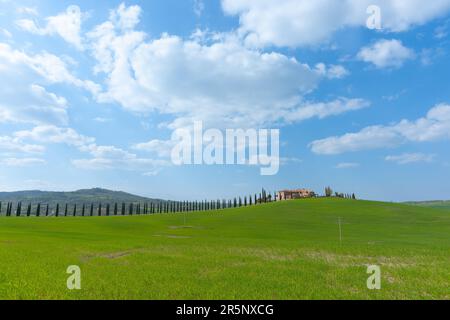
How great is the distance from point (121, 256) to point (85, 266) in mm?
5624

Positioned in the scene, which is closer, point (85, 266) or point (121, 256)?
point (85, 266)
